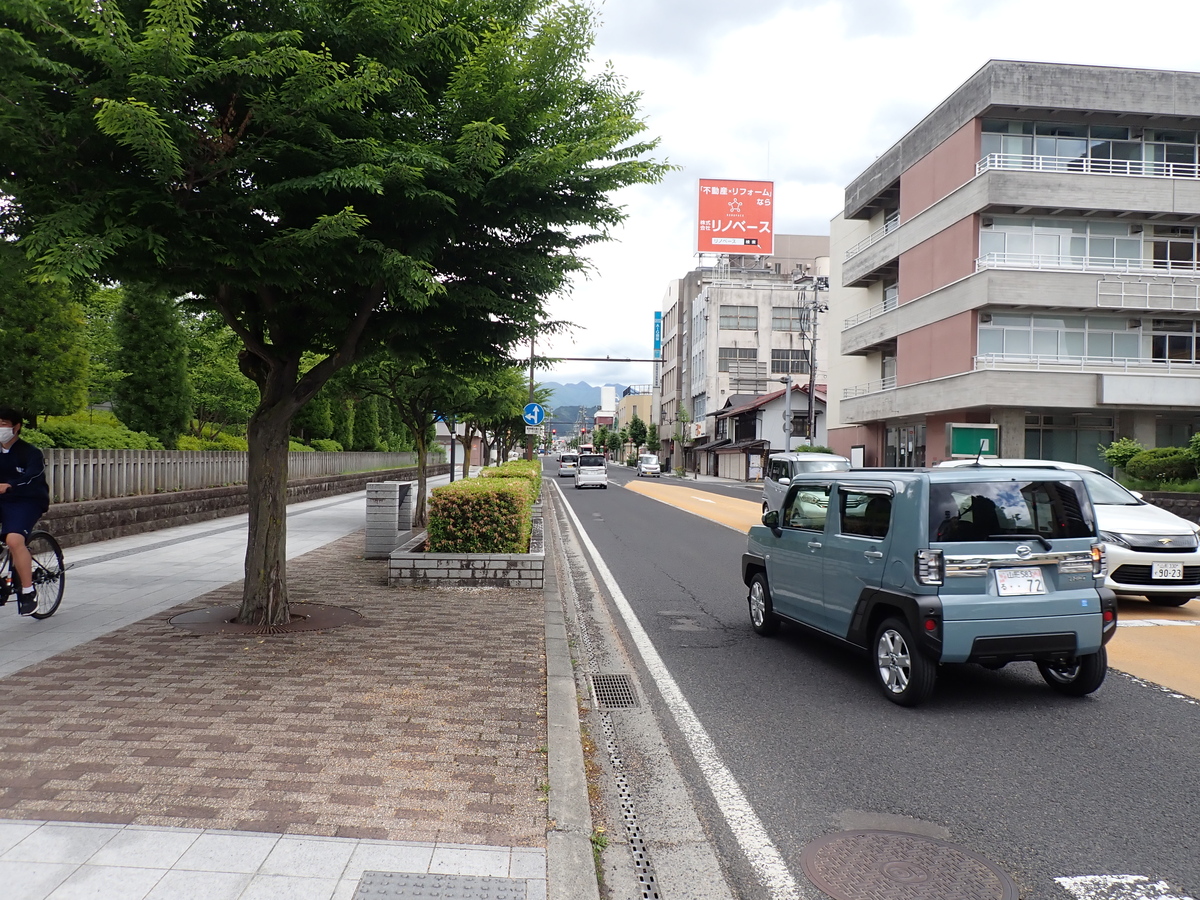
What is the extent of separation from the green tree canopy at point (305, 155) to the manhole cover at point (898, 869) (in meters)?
4.19

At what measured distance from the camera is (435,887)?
308 cm

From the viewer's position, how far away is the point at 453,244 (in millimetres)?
6578

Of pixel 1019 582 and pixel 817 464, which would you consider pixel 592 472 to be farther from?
pixel 1019 582

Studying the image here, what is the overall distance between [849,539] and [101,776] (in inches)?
197

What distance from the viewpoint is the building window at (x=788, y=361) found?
271 ft

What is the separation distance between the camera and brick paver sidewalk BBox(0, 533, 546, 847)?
3.66 m

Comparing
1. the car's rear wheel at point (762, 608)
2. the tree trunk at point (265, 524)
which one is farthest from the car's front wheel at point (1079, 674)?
the tree trunk at point (265, 524)

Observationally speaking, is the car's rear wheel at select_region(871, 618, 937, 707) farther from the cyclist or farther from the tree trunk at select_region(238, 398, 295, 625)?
the cyclist

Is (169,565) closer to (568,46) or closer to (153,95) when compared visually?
(153,95)

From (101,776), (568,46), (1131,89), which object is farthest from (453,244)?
(1131,89)

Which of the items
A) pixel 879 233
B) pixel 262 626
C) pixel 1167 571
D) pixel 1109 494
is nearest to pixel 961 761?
pixel 262 626

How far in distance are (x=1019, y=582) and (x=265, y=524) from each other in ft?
20.2

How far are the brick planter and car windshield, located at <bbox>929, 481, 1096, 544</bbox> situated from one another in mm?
5353

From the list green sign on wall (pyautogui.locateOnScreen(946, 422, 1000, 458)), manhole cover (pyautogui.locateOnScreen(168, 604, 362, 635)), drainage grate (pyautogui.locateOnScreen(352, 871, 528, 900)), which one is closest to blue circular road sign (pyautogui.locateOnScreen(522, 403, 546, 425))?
green sign on wall (pyautogui.locateOnScreen(946, 422, 1000, 458))
